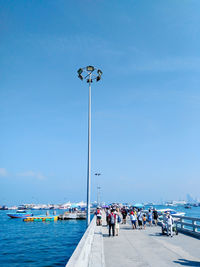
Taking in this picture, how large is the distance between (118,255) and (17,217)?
87131mm

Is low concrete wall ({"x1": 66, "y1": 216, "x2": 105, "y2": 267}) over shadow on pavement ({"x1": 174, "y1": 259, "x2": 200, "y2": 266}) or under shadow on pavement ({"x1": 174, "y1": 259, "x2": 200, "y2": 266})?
over

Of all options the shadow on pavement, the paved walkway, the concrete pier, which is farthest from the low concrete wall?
the shadow on pavement

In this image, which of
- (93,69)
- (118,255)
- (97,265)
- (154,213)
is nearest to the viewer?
(97,265)

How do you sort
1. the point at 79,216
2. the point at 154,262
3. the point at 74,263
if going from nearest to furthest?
the point at 74,263
the point at 154,262
the point at 79,216

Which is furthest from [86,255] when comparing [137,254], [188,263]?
[188,263]

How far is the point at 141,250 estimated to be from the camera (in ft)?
36.4

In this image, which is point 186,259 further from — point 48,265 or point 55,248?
point 55,248

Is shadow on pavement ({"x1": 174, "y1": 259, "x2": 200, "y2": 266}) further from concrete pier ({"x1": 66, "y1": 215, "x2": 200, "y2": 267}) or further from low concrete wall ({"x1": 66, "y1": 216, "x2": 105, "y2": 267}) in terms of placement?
low concrete wall ({"x1": 66, "y1": 216, "x2": 105, "y2": 267})

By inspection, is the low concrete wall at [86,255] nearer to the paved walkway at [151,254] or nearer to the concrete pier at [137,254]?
the concrete pier at [137,254]

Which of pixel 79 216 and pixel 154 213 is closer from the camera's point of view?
pixel 154 213

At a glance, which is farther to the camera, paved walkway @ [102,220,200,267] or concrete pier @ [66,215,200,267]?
paved walkway @ [102,220,200,267]

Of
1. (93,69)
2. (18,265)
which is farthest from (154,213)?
(93,69)

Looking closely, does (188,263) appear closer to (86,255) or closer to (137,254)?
(137,254)

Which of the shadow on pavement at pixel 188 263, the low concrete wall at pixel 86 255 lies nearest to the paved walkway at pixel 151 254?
the shadow on pavement at pixel 188 263
